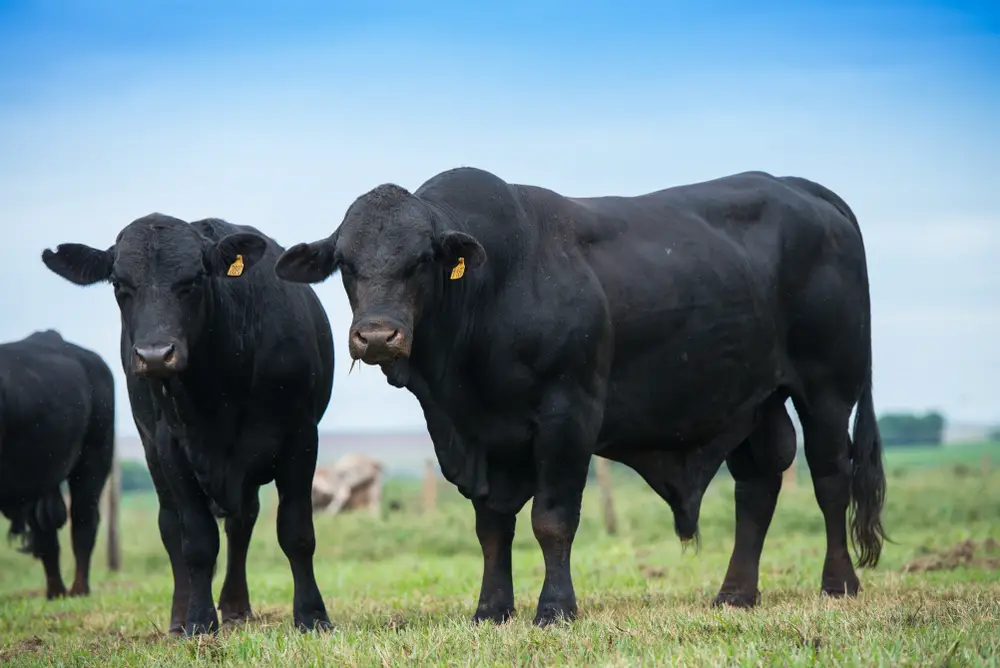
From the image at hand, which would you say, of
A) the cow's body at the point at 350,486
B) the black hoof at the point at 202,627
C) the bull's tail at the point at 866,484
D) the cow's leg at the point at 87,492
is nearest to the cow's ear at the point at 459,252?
the black hoof at the point at 202,627

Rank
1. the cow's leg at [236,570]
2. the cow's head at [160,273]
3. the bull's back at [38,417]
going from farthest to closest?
the bull's back at [38,417], the cow's leg at [236,570], the cow's head at [160,273]

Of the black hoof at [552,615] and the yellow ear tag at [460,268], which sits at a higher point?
the yellow ear tag at [460,268]

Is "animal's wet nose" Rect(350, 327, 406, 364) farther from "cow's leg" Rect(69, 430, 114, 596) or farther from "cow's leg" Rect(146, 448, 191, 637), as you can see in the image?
"cow's leg" Rect(69, 430, 114, 596)

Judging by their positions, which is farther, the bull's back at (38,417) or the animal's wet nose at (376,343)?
the bull's back at (38,417)

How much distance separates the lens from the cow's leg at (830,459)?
29.1 feet

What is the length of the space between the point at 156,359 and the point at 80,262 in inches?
50.4

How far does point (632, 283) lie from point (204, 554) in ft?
10.4

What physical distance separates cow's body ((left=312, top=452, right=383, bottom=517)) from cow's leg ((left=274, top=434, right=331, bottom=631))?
1533 centimetres

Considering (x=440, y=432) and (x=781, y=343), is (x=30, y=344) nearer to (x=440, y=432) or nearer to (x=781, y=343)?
(x=440, y=432)

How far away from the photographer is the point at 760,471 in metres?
9.21

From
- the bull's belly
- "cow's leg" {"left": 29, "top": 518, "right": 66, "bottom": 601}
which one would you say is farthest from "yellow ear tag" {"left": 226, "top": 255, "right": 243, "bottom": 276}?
"cow's leg" {"left": 29, "top": 518, "right": 66, "bottom": 601}

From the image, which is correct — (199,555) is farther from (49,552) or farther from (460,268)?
(49,552)

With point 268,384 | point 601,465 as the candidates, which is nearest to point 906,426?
point 601,465

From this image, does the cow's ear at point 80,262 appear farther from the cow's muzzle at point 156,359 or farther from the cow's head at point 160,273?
the cow's muzzle at point 156,359
